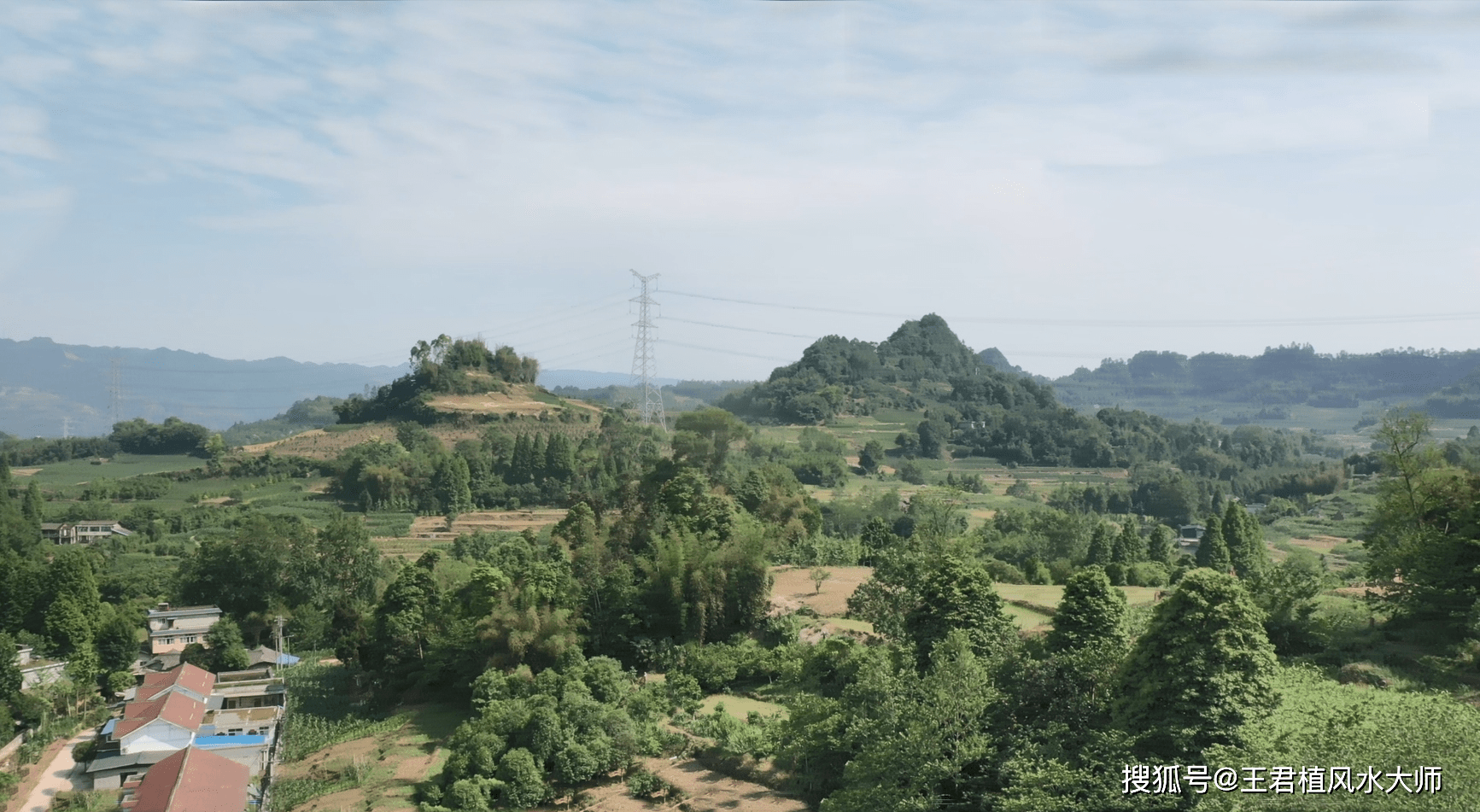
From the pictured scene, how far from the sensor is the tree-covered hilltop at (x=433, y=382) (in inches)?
2539

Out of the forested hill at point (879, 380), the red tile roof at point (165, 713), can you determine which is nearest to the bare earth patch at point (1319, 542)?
the forested hill at point (879, 380)

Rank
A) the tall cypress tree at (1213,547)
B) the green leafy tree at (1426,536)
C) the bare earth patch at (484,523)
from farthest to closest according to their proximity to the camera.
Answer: the bare earth patch at (484,523) → the tall cypress tree at (1213,547) → the green leafy tree at (1426,536)

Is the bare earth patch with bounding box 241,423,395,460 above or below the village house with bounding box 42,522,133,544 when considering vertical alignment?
above

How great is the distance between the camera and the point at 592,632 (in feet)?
75.8

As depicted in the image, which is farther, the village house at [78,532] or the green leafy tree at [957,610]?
the village house at [78,532]

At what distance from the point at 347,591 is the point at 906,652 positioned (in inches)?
744

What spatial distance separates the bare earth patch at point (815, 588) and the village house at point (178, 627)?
16.4 metres

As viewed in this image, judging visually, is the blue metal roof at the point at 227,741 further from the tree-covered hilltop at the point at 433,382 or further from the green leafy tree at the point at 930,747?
the tree-covered hilltop at the point at 433,382

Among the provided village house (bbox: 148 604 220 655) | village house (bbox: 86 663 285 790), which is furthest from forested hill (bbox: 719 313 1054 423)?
village house (bbox: 86 663 285 790)

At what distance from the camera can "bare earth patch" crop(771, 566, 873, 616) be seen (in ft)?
81.4

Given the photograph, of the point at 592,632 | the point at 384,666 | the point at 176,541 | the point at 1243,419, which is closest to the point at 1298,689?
the point at 592,632

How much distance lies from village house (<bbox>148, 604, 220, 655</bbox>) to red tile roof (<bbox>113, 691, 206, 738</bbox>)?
6476mm

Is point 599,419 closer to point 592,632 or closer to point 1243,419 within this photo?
point 592,632

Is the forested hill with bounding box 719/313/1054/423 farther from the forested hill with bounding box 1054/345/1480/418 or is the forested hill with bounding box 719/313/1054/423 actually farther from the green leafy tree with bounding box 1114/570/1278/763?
the green leafy tree with bounding box 1114/570/1278/763
